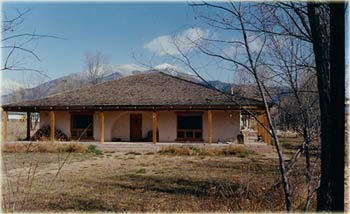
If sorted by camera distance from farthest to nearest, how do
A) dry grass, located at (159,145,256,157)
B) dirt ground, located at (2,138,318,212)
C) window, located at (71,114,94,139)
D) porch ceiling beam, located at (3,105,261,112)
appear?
window, located at (71,114,94,139), porch ceiling beam, located at (3,105,261,112), dry grass, located at (159,145,256,157), dirt ground, located at (2,138,318,212)

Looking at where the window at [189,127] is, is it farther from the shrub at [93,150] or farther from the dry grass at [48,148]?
the dry grass at [48,148]

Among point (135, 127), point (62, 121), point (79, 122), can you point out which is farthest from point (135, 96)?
point (62, 121)

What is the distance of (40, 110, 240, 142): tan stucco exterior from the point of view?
25266 millimetres

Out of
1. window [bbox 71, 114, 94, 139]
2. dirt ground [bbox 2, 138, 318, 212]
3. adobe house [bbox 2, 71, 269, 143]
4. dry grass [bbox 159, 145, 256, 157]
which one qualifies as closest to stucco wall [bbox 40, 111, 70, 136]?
adobe house [bbox 2, 71, 269, 143]

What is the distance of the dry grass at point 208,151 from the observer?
66.4ft

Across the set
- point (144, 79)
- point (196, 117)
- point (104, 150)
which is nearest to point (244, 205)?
point (104, 150)

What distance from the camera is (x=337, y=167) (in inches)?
99.8

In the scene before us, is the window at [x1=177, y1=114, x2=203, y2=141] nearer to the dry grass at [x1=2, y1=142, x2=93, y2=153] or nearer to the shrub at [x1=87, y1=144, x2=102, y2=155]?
the shrub at [x1=87, y1=144, x2=102, y2=155]

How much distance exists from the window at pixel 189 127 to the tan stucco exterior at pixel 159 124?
298 mm

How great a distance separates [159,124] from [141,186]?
1536 cm

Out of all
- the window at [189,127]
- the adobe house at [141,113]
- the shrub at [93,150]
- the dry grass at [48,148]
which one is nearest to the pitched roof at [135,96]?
the adobe house at [141,113]

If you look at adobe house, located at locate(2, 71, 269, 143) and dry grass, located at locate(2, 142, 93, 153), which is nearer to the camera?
dry grass, located at locate(2, 142, 93, 153)

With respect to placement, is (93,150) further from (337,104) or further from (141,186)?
(337,104)

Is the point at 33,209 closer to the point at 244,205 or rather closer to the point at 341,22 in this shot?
the point at 244,205
